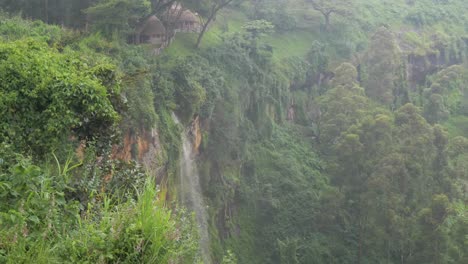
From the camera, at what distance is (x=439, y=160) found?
2227 cm

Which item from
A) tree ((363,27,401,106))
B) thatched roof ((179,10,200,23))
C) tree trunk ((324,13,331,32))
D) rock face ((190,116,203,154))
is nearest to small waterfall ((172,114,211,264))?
rock face ((190,116,203,154))

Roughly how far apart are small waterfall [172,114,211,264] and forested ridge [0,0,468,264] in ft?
0.67

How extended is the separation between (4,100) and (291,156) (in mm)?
20109

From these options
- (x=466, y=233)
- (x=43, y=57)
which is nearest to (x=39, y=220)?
(x=43, y=57)

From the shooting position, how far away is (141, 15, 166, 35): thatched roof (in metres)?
21.9

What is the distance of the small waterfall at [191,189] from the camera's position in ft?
61.6

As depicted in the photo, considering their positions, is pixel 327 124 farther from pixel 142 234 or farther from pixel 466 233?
pixel 142 234

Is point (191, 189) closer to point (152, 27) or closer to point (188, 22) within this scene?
point (152, 27)

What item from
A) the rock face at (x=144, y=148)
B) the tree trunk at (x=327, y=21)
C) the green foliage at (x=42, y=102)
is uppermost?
the green foliage at (x=42, y=102)

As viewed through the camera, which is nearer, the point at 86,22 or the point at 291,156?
the point at 86,22

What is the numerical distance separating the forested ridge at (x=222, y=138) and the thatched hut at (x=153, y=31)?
7 cm

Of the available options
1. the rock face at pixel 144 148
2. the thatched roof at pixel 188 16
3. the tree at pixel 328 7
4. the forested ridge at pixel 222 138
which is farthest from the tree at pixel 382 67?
the rock face at pixel 144 148

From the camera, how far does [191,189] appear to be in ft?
64.4

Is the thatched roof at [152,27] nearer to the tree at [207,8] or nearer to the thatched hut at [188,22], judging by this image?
the tree at [207,8]
